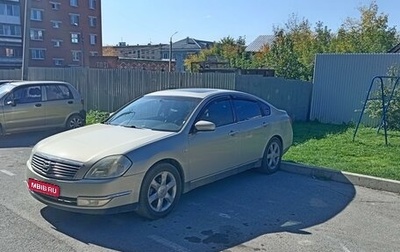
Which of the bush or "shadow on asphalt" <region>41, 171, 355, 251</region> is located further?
the bush

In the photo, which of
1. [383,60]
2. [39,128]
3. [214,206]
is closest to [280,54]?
[383,60]

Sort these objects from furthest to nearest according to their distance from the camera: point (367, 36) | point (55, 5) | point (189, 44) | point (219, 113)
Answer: point (189, 44)
point (55, 5)
point (367, 36)
point (219, 113)

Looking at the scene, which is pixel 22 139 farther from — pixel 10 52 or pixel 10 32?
pixel 10 32

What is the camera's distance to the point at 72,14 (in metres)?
55.0

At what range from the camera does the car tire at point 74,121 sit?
35.0 ft

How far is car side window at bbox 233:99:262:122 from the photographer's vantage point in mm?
5695

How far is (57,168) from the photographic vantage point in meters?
3.99

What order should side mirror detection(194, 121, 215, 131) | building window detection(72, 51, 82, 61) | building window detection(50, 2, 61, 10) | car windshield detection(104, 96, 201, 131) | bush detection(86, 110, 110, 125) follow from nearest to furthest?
side mirror detection(194, 121, 215, 131) < car windshield detection(104, 96, 201, 131) < bush detection(86, 110, 110, 125) < building window detection(50, 2, 61, 10) < building window detection(72, 51, 82, 61)

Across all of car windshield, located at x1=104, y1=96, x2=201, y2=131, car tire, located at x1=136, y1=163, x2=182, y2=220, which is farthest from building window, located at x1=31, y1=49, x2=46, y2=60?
car tire, located at x1=136, y1=163, x2=182, y2=220

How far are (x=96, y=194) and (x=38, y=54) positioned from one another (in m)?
53.4

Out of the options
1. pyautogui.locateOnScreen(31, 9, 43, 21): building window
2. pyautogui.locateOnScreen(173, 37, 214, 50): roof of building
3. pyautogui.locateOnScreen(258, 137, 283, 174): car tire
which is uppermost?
pyautogui.locateOnScreen(31, 9, 43, 21): building window

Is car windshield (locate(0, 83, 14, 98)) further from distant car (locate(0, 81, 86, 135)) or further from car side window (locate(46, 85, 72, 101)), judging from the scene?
car side window (locate(46, 85, 72, 101))

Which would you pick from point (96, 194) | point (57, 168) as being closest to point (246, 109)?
point (96, 194)

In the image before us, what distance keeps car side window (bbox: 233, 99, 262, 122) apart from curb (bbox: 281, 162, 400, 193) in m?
1.29
